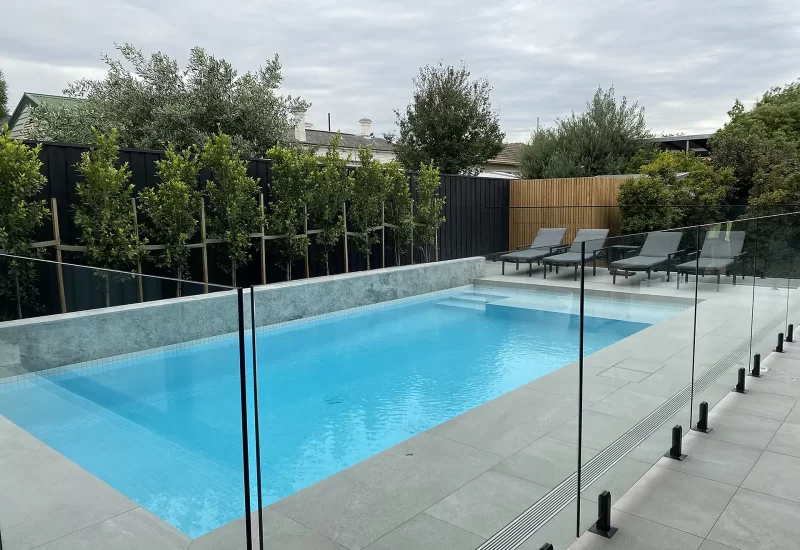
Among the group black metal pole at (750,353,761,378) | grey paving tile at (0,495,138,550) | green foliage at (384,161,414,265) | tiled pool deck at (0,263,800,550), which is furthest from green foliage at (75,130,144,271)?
black metal pole at (750,353,761,378)

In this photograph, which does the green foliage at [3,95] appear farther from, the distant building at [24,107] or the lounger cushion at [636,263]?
the lounger cushion at [636,263]

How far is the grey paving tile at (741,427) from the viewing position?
370 cm

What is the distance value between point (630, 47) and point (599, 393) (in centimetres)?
1496

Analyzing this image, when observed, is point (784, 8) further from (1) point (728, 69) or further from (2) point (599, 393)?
(2) point (599, 393)

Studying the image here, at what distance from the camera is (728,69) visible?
56.4ft

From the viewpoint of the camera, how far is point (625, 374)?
3016 millimetres

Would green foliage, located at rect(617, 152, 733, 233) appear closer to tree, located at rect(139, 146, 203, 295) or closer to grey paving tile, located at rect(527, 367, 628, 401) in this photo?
tree, located at rect(139, 146, 203, 295)

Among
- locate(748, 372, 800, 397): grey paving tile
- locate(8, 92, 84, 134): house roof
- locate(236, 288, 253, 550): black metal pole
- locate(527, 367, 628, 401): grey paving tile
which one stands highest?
locate(8, 92, 84, 134): house roof

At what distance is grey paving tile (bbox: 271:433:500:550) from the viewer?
2637 millimetres

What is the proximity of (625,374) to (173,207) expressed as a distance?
243 inches

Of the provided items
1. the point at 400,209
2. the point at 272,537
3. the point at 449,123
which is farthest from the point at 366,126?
the point at 272,537

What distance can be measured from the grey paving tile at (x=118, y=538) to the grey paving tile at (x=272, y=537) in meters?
0.13

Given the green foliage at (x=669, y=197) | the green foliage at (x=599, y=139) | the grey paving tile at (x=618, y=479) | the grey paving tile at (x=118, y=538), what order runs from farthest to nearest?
the green foliage at (x=599, y=139), the green foliage at (x=669, y=197), the grey paving tile at (x=618, y=479), the grey paving tile at (x=118, y=538)

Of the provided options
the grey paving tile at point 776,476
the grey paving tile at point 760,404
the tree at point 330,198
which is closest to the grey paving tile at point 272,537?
the grey paving tile at point 776,476
